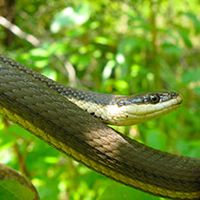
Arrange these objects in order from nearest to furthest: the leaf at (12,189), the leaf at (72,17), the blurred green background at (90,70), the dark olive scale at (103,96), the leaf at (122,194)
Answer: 1. the leaf at (12,189)
2. the leaf at (122,194)
3. the dark olive scale at (103,96)
4. the blurred green background at (90,70)
5. the leaf at (72,17)

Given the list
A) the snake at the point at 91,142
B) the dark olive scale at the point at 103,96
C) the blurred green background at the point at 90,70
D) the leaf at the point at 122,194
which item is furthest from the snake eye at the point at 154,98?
the leaf at the point at 122,194

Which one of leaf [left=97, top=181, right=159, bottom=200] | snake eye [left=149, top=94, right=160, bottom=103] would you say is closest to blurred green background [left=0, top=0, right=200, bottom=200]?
leaf [left=97, top=181, right=159, bottom=200]

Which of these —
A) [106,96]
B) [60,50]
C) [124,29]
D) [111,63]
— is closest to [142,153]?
[106,96]

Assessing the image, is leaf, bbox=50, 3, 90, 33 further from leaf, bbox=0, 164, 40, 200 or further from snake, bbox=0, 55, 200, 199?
leaf, bbox=0, 164, 40, 200

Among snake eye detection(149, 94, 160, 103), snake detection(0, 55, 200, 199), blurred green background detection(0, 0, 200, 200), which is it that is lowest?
blurred green background detection(0, 0, 200, 200)

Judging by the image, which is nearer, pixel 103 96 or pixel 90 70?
pixel 103 96

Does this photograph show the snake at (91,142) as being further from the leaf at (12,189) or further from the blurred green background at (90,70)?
the leaf at (12,189)

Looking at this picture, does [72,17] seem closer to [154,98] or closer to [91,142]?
[154,98]

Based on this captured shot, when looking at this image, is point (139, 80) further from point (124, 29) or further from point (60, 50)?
point (124, 29)

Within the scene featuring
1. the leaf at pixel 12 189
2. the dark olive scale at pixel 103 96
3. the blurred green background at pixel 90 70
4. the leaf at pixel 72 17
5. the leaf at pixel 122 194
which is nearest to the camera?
the leaf at pixel 12 189

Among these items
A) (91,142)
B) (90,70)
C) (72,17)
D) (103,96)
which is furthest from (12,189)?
(90,70)
